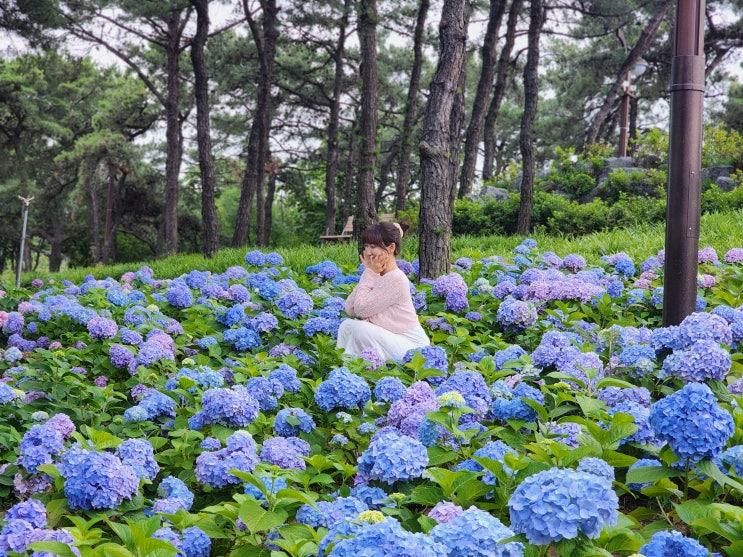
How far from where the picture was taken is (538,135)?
88.6 ft

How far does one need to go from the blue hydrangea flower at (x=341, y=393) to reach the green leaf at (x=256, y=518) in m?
1.05

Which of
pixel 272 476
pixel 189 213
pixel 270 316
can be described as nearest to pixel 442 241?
pixel 270 316

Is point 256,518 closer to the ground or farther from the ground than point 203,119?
closer to the ground

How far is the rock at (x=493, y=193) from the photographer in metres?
14.6

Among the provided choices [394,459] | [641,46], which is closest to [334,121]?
[641,46]

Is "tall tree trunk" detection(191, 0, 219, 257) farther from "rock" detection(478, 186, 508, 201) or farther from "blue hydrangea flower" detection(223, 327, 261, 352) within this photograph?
"blue hydrangea flower" detection(223, 327, 261, 352)

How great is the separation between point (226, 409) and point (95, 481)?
68 cm

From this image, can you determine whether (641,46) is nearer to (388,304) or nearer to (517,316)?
(517,316)

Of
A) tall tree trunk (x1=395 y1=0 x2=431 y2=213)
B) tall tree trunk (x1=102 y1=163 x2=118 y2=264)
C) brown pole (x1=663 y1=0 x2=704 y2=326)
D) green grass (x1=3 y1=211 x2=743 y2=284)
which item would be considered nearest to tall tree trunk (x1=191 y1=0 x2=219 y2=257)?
green grass (x1=3 y1=211 x2=743 y2=284)

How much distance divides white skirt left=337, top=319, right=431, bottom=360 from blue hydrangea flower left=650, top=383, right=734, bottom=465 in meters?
2.31

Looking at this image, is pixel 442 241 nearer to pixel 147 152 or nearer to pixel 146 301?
pixel 146 301

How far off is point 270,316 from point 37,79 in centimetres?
2464

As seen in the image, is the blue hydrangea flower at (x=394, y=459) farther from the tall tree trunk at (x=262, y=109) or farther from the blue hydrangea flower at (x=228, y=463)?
the tall tree trunk at (x=262, y=109)

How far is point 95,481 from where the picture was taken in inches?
102
